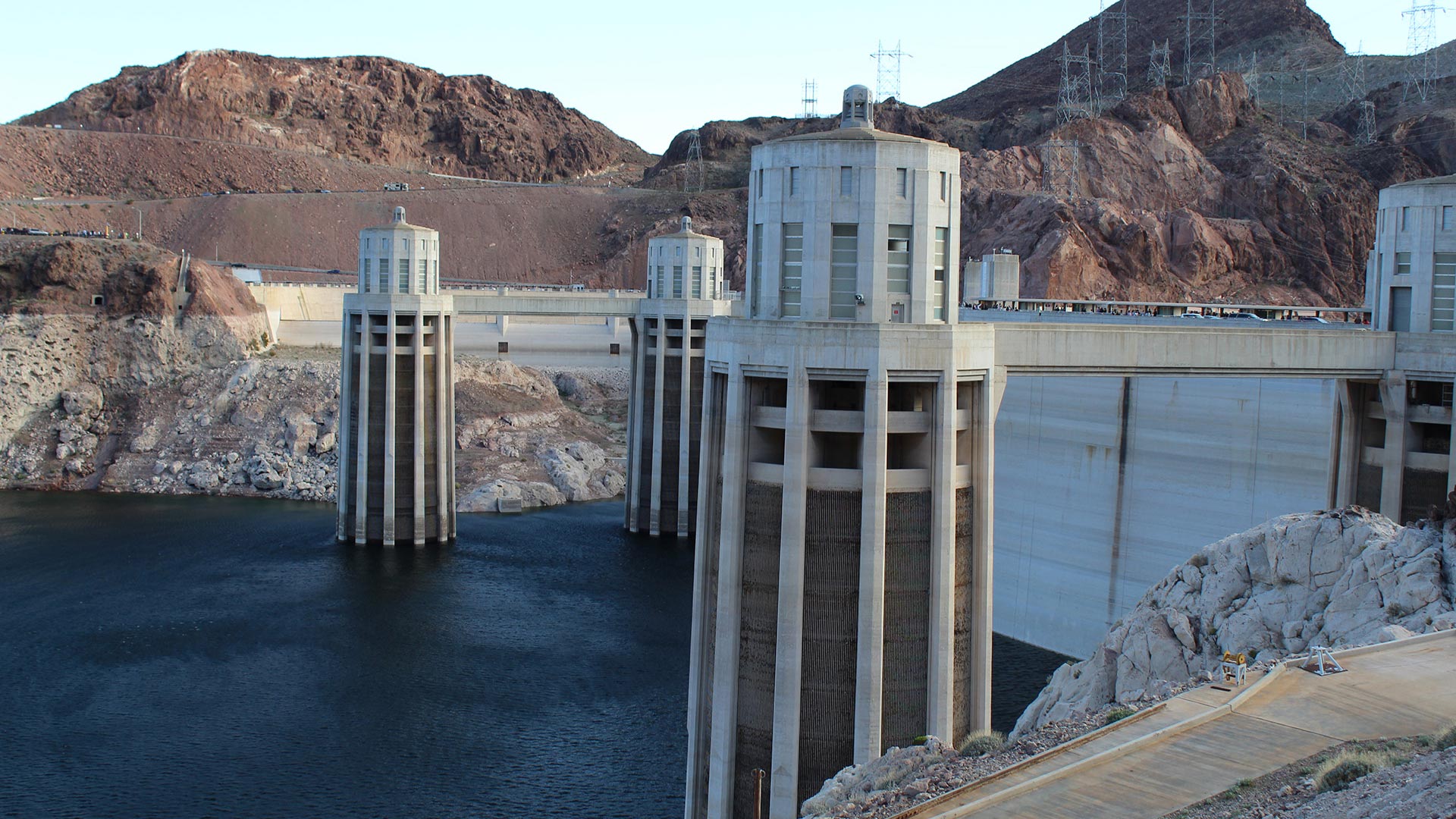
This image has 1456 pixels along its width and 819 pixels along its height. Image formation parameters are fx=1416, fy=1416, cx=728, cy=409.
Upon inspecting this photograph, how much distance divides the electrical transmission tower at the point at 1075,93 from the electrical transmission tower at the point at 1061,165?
776 cm

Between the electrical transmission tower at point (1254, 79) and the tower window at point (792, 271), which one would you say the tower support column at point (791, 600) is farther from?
the electrical transmission tower at point (1254, 79)

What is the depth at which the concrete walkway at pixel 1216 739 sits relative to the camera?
14312 mm

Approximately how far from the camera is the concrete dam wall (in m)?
35.7

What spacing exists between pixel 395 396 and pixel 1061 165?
7246cm

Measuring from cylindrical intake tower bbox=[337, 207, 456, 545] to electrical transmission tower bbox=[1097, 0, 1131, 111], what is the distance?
9701 cm

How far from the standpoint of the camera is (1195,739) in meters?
16.0

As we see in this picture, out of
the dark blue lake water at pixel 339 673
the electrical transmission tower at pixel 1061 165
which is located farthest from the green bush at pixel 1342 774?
the electrical transmission tower at pixel 1061 165

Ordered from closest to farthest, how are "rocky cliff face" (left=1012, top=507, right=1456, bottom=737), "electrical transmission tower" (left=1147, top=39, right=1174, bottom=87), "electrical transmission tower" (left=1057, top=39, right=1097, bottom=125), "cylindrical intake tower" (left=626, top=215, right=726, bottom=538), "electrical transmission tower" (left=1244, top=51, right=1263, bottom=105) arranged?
"rocky cliff face" (left=1012, top=507, right=1456, bottom=737)
"cylindrical intake tower" (left=626, top=215, right=726, bottom=538)
"electrical transmission tower" (left=1057, top=39, right=1097, bottom=125)
"electrical transmission tower" (left=1147, top=39, right=1174, bottom=87)
"electrical transmission tower" (left=1244, top=51, right=1263, bottom=105)

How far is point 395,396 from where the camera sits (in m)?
60.2

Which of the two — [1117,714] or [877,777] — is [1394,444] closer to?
[1117,714]

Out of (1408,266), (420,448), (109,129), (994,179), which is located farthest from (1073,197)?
(109,129)

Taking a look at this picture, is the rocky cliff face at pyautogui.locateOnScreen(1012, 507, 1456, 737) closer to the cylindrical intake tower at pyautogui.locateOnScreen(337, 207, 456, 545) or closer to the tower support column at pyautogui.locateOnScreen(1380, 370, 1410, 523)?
the tower support column at pyautogui.locateOnScreen(1380, 370, 1410, 523)

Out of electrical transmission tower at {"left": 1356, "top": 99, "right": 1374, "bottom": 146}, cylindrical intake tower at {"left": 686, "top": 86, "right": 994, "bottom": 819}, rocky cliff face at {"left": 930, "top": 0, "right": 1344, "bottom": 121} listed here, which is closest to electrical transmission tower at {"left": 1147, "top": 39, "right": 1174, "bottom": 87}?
rocky cliff face at {"left": 930, "top": 0, "right": 1344, "bottom": 121}

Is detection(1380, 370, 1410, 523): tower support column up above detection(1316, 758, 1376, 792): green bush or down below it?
above
